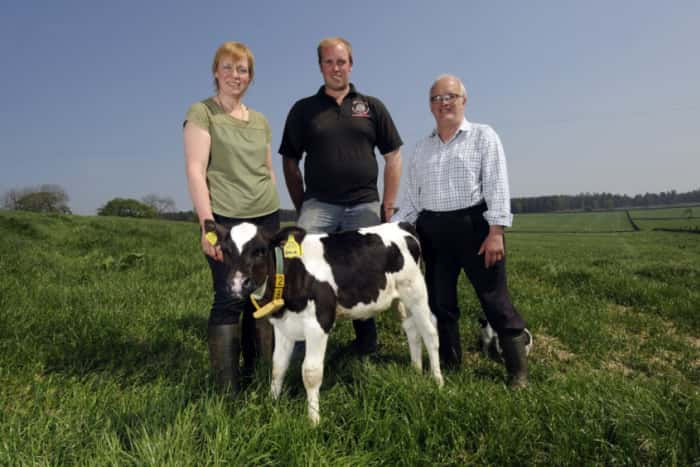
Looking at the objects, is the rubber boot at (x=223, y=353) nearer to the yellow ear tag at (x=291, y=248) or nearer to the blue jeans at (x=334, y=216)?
the yellow ear tag at (x=291, y=248)

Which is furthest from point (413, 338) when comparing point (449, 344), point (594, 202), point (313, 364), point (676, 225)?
point (594, 202)

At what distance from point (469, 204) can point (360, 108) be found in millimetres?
1612

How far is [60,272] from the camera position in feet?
26.6

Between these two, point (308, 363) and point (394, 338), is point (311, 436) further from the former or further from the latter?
point (394, 338)

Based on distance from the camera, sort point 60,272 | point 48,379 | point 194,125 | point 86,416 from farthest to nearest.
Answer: point 60,272 → point 48,379 → point 194,125 → point 86,416

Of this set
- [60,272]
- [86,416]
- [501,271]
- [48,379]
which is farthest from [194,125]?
[60,272]

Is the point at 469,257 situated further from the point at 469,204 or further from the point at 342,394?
the point at 342,394

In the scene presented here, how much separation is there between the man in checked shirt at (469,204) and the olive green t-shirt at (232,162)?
68.3 inches

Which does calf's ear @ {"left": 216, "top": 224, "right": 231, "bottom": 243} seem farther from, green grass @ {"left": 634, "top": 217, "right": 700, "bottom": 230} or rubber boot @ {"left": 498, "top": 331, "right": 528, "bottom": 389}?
green grass @ {"left": 634, "top": 217, "right": 700, "bottom": 230}

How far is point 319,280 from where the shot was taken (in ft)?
11.7

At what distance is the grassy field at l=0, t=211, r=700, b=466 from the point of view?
2805 millimetres

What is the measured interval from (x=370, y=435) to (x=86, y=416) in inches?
85.9

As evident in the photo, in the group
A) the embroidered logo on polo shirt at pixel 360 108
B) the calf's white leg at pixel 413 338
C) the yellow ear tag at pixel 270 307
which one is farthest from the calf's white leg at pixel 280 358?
the embroidered logo on polo shirt at pixel 360 108

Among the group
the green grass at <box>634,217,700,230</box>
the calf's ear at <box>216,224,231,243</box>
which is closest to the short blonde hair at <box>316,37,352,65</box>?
the calf's ear at <box>216,224,231,243</box>
